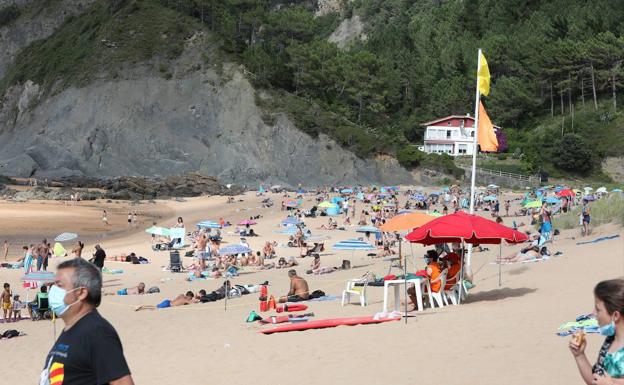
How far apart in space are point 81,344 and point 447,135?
72.2 m

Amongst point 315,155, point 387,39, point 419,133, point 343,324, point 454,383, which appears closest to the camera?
point 454,383

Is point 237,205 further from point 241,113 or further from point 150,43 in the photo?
point 150,43

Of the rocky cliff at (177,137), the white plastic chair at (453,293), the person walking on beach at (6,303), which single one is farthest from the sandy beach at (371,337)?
the rocky cliff at (177,137)

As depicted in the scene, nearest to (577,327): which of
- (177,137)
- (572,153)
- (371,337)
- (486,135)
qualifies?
(371,337)

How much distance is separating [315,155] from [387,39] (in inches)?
997

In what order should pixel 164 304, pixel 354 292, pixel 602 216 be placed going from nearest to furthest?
pixel 354 292 → pixel 164 304 → pixel 602 216

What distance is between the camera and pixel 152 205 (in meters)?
50.2

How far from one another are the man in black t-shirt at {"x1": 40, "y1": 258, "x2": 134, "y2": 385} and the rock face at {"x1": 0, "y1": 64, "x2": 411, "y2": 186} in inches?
2420

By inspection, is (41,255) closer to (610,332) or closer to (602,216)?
(602,216)

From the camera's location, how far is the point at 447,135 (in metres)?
74.4

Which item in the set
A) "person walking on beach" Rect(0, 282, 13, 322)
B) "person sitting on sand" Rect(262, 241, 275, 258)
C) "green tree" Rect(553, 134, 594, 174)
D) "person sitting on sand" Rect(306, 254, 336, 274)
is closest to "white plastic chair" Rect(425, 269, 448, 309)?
"person walking on beach" Rect(0, 282, 13, 322)

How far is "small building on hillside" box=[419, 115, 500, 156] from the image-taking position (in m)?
73.6

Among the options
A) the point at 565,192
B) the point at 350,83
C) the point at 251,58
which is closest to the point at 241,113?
the point at 251,58

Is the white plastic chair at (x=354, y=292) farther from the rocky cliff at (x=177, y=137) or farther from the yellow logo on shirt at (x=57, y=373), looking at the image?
the rocky cliff at (x=177, y=137)
